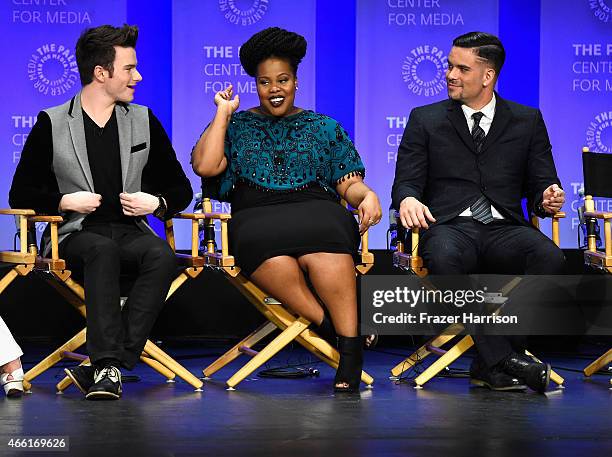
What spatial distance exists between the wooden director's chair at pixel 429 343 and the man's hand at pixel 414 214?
0.11 meters

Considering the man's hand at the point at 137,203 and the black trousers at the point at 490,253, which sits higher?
the man's hand at the point at 137,203

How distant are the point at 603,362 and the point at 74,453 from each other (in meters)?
2.70

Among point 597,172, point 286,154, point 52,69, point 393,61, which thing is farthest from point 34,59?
point 597,172

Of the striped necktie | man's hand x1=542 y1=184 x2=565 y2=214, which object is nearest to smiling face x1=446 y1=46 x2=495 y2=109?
the striped necktie

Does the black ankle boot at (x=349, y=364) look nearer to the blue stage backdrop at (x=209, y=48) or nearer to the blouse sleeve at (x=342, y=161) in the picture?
the blouse sleeve at (x=342, y=161)

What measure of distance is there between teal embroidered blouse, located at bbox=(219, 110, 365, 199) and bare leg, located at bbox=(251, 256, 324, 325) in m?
0.35

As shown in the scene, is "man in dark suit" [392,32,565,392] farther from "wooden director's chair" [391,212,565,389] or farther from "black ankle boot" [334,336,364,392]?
"black ankle boot" [334,336,364,392]

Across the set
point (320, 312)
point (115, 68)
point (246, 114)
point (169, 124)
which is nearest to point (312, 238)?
point (320, 312)

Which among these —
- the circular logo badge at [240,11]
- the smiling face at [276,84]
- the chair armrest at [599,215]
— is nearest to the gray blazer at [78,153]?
the smiling face at [276,84]

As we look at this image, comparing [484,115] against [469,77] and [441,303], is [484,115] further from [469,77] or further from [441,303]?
[441,303]

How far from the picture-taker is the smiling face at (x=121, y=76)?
4.84 m

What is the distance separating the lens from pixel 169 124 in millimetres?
7141

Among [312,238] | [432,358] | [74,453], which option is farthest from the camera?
[432,358]

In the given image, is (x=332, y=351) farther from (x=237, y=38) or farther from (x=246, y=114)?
(x=237, y=38)
